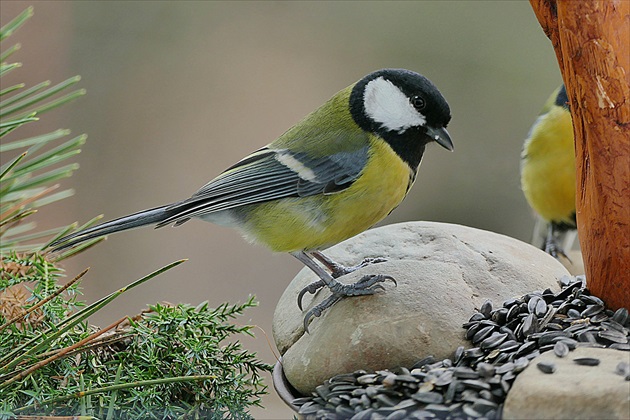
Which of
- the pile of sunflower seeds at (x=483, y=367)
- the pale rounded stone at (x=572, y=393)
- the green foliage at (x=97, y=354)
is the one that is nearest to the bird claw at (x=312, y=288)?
the green foliage at (x=97, y=354)

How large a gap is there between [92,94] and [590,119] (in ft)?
7.13

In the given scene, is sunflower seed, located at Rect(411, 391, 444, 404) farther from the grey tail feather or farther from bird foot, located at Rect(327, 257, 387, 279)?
the grey tail feather

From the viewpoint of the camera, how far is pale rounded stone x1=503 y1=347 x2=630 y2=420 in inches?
35.0

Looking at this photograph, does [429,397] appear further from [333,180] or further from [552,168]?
[552,168]

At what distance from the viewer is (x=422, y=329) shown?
1.18 meters

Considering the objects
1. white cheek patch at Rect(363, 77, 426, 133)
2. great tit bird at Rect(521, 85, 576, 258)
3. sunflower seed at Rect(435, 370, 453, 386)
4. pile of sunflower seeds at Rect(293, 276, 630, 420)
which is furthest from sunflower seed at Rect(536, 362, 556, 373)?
great tit bird at Rect(521, 85, 576, 258)

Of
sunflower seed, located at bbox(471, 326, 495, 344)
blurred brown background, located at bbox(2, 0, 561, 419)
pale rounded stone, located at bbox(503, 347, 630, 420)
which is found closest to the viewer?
pale rounded stone, located at bbox(503, 347, 630, 420)

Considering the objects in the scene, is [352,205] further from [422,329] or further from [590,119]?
[590,119]

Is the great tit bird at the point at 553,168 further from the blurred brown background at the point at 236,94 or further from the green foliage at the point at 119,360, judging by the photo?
the green foliage at the point at 119,360

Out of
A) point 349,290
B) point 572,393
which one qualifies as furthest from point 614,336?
point 349,290

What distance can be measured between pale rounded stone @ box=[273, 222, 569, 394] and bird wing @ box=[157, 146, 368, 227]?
16 centimetres

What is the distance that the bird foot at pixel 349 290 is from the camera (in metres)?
1.26

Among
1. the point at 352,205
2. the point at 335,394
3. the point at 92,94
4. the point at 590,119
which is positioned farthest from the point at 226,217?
the point at 92,94

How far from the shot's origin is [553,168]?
2.12m
